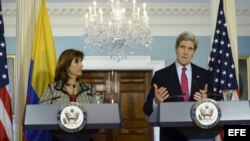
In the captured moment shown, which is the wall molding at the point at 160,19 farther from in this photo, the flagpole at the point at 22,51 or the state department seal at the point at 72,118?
the state department seal at the point at 72,118

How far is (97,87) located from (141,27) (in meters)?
1.98

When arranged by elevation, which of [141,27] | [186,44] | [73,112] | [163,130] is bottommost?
[163,130]

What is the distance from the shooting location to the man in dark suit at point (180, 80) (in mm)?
2451

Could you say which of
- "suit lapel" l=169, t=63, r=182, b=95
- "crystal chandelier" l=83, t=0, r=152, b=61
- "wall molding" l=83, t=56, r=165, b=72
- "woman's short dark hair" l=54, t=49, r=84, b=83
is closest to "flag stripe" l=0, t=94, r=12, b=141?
"woman's short dark hair" l=54, t=49, r=84, b=83

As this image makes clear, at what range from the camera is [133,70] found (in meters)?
7.02

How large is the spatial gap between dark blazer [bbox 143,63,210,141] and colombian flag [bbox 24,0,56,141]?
1.06 metres

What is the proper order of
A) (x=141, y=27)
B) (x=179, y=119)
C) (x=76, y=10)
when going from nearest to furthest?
(x=179, y=119) < (x=141, y=27) < (x=76, y=10)

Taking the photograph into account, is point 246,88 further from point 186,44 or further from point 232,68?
point 186,44

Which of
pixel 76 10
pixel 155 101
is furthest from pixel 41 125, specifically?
pixel 76 10

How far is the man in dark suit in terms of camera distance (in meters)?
2.45

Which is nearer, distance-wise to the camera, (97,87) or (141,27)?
(141,27)

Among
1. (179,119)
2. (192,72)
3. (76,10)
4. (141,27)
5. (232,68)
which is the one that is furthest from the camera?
(76,10)

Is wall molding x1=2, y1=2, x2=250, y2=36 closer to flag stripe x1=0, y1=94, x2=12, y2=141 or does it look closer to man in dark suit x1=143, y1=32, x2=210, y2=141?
flag stripe x1=0, y1=94, x2=12, y2=141

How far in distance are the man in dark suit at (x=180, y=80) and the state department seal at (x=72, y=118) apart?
0.50 metres
